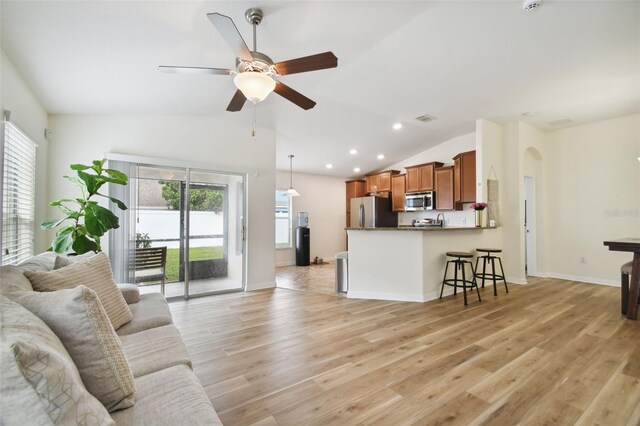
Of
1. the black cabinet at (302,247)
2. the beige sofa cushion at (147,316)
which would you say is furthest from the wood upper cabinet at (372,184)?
the beige sofa cushion at (147,316)

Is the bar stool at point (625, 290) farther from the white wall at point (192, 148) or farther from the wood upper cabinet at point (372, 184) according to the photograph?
the wood upper cabinet at point (372, 184)

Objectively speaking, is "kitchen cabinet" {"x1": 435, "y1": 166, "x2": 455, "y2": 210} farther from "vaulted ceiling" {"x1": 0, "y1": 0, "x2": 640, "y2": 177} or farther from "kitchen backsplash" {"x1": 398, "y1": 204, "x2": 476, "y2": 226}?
"vaulted ceiling" {"x1": 0, "y1": 0, "x2": 640, "y2": 177}

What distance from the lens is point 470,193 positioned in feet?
18.5

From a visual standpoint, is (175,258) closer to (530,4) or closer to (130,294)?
(130,294)

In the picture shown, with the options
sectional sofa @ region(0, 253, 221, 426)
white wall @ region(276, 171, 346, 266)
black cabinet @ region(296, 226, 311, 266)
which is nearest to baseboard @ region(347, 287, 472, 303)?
sectional sofa @ region(0, 253, 221, 426)

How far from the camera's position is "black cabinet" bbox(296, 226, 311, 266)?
745cm

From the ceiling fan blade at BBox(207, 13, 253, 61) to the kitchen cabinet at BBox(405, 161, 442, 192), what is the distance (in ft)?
17.5

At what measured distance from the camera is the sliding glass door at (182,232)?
3818mm

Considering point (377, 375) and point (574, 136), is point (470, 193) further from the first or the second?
point (377, 375)

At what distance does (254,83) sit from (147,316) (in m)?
1.84

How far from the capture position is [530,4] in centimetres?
241

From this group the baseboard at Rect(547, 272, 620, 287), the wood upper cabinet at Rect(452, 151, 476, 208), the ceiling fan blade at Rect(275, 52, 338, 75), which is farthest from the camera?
the wood upper cabinet at Rect(452, 151, 476, 208)


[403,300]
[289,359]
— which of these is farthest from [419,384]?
[403,300]

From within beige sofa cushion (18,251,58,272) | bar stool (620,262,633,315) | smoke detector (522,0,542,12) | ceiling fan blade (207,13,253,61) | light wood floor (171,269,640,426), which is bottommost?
light wood floor (171,269,640,426)
